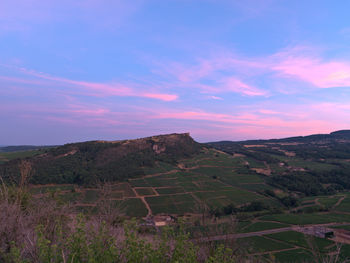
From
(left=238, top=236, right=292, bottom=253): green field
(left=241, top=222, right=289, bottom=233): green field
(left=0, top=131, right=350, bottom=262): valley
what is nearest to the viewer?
(left=238, top=236, right=292, bottom=253): green field

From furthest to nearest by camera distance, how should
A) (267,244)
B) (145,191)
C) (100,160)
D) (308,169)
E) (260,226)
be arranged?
(308,169) → (100,160) → (145,191) → (260,226) → (267,244)

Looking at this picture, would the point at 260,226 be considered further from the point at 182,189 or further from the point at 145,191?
the point at 145,191

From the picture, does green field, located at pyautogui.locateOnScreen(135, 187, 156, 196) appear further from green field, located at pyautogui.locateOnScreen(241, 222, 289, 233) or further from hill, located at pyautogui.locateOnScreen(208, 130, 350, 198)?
hill, located at pyautogui.locateOnScreen(208, 130, 350, 198)

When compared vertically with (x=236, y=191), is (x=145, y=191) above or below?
above

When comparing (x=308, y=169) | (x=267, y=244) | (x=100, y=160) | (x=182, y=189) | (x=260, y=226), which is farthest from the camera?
(x=308, y=169)

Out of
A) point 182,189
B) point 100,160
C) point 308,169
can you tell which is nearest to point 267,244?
point 182,189

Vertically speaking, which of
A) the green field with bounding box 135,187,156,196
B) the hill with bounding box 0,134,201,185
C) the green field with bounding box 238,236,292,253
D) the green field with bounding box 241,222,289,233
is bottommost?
the green field with bounding box 241,222,289,233

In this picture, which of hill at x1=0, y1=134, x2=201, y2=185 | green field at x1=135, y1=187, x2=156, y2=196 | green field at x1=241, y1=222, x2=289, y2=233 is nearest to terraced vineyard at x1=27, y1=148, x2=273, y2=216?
green field at x1=135, y1=187, x2=156, y2=196

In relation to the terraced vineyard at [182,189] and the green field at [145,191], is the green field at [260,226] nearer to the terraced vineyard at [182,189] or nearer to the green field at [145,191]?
the terraced vineyard at [182,189]

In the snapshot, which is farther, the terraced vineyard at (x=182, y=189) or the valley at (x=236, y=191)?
the terraced vineyard at (x=182, y=189)

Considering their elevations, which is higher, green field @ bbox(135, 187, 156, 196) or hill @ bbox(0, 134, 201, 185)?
hill @ bbox(0, 134, 201, 185)

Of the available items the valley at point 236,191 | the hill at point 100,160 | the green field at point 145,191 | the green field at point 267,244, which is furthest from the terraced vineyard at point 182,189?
the green field at point 267,244

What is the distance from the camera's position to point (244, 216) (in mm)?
53562

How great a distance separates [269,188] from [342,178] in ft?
Answer: 104
